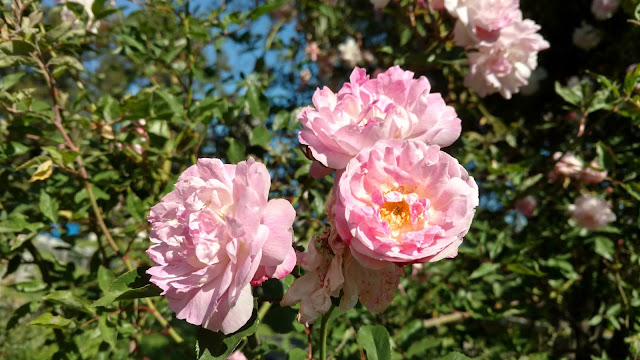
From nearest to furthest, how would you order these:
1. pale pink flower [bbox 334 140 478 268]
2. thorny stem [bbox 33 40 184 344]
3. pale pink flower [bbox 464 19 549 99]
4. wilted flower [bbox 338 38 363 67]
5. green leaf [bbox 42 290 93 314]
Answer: pale pink flower [bbox 334 140 478 268]
green leaf [bbox 42 290 93 314]
thorny stem [bbox 33 40 184 344]
pale pink flower [bbox 464 19 549 99]
wilted flower [bbox 338 38 363 67]

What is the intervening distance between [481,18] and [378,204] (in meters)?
0.78

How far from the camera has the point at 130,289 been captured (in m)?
0.54

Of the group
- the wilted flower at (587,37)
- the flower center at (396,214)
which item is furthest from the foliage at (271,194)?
the flower center at (396,214)

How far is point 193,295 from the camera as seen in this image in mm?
524

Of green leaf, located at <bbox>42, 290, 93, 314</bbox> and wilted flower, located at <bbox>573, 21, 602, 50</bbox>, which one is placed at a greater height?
green leaf, located at <bbox>42, 290, 93, 314</bbox>

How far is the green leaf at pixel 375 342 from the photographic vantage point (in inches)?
26.9

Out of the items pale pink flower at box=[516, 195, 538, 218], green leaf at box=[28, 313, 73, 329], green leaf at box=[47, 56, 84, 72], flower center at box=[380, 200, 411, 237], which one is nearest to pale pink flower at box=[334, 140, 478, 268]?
flower center at box=[380, 200, 411, 237]

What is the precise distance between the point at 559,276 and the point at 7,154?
6.09 feet

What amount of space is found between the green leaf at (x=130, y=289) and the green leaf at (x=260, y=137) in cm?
49

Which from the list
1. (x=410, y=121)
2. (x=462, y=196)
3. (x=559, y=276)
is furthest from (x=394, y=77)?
(x=559, y=276)

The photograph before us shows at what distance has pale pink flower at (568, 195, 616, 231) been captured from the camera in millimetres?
1592

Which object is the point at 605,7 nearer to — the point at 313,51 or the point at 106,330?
the point at 313,51

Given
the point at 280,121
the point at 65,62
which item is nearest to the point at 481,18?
the point at 280,121

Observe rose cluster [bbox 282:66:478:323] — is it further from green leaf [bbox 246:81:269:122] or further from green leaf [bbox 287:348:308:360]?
green leaf [bbox 246:81:269:122]
